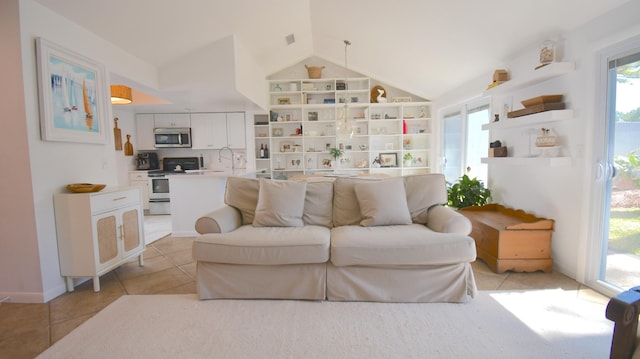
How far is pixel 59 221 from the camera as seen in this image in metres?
2.48

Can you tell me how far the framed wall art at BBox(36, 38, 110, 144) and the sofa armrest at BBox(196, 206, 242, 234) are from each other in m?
1.36

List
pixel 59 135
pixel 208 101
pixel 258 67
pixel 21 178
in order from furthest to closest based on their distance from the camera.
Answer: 1. pixel 258 67
2. pixel 208 101
3. pixel 59 135
4. pixel 21 178

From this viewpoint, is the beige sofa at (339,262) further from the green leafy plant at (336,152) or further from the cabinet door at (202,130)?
the cabinet door at (202,130)

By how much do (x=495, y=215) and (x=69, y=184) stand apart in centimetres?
424

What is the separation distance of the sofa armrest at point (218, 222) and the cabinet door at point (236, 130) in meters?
3.73

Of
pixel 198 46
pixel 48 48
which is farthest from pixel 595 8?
pixel 48 48

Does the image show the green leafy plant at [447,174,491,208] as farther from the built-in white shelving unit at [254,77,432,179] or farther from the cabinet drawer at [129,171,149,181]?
the cabinet drawer at [129,171,149,181]

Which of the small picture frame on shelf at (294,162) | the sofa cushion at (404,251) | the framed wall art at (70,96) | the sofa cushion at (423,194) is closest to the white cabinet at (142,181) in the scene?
the small picture frame on shelf at (294,162)

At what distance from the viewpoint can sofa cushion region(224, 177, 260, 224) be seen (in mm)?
2875

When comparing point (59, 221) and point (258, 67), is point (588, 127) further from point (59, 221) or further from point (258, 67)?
point (258, 67)

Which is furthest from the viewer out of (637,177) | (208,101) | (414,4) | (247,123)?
(247,123)

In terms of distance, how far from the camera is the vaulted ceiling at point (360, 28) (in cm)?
265

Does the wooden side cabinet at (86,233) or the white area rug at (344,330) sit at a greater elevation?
the wooden side cabinet at (86,233)

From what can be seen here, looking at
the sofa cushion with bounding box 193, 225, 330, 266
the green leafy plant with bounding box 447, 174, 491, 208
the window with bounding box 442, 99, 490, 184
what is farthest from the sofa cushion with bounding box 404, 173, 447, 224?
the window with bounding box 442, 99, 490, 184
